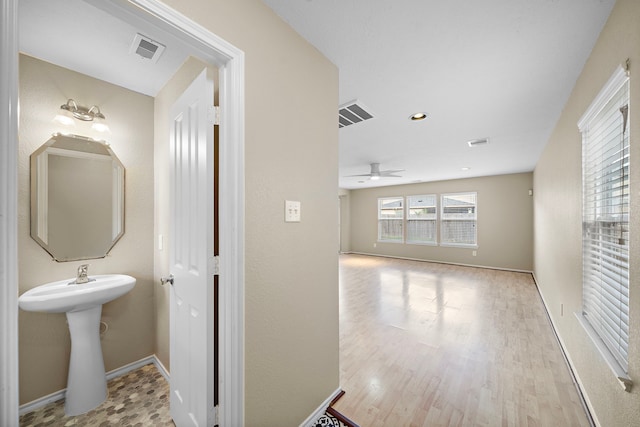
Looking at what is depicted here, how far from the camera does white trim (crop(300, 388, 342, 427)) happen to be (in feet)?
4.95

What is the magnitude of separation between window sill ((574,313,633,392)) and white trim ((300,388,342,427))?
61.7 inches

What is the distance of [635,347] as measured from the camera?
3.60 feet

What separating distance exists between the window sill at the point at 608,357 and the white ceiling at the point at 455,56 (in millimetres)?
1891

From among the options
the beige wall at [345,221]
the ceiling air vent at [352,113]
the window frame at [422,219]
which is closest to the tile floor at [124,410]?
the ceiling air vent at [352,113]

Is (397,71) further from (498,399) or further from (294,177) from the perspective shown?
(498,399)

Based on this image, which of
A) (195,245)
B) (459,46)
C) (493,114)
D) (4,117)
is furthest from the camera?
(493,114)

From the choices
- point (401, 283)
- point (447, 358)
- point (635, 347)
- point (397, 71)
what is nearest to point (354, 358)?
point (447, 358)

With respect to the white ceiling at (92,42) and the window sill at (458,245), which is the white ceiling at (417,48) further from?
the window sill at (458,245)

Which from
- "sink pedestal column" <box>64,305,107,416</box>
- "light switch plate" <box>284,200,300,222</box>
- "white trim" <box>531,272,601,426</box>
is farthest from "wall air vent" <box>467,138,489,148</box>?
"sink pedestal column" <box>64,305,107,416</box>

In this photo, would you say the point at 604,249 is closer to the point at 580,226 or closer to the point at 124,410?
the point at 580,226

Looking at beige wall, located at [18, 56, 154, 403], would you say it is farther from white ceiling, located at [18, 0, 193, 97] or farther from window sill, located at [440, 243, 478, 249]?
window sill, located at [440, 243, 478, 249]

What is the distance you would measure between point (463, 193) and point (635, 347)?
6.19 meters

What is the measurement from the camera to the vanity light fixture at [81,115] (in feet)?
5.85

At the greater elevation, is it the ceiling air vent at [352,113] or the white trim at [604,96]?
the ceiling air vent at [352,113]
